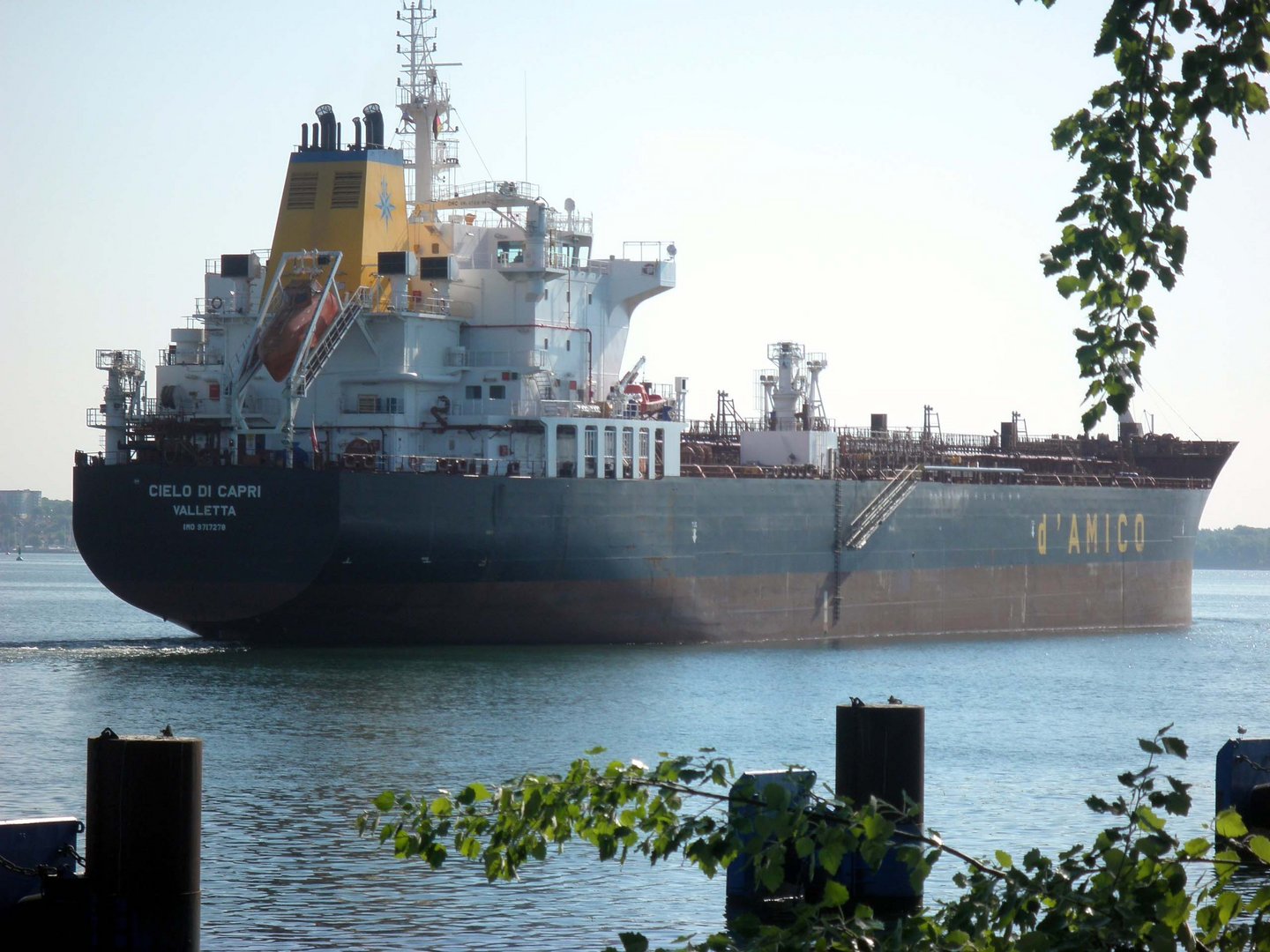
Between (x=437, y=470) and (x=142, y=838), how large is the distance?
19426 millimetres

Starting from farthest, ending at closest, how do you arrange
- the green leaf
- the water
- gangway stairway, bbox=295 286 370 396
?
gangway stairway, bbox=295 286 370 396, the water, the green leaf

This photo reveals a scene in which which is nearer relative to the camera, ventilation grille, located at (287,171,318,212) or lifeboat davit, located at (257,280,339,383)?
lifeboat davit, located at (257,280,339,383)

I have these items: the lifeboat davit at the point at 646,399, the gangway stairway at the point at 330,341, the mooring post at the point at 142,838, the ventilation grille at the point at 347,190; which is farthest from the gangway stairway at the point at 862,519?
the mooring post at the point at 142,838

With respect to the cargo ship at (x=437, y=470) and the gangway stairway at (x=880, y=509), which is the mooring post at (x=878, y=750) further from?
the gangway stairway at (x=880, y=509)

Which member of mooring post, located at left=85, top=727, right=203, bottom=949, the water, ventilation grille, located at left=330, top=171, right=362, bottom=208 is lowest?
the water

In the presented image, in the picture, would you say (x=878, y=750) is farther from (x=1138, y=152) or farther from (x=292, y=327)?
(x=292, y=327)

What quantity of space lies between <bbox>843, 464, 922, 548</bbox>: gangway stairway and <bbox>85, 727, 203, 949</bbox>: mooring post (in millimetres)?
26184

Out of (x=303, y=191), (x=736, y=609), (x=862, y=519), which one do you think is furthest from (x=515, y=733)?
(x=862, y=519)

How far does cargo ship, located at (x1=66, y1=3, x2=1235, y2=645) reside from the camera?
2606cm

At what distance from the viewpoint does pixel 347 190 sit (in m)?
29.3

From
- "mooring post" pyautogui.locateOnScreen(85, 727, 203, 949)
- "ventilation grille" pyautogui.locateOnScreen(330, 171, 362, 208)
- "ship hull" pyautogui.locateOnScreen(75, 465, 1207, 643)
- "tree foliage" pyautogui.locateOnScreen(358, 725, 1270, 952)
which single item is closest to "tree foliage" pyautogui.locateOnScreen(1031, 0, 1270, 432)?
"tree foliage" pyautogui.locateOnScreen(358, 725, 1270, 952)

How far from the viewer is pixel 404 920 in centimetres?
1045

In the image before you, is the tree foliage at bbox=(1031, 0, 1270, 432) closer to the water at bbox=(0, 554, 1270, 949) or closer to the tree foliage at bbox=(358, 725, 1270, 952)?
the tree foliage at bbox=(358, 725, 1270, 952)

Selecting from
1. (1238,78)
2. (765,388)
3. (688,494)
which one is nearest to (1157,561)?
(765,388)
